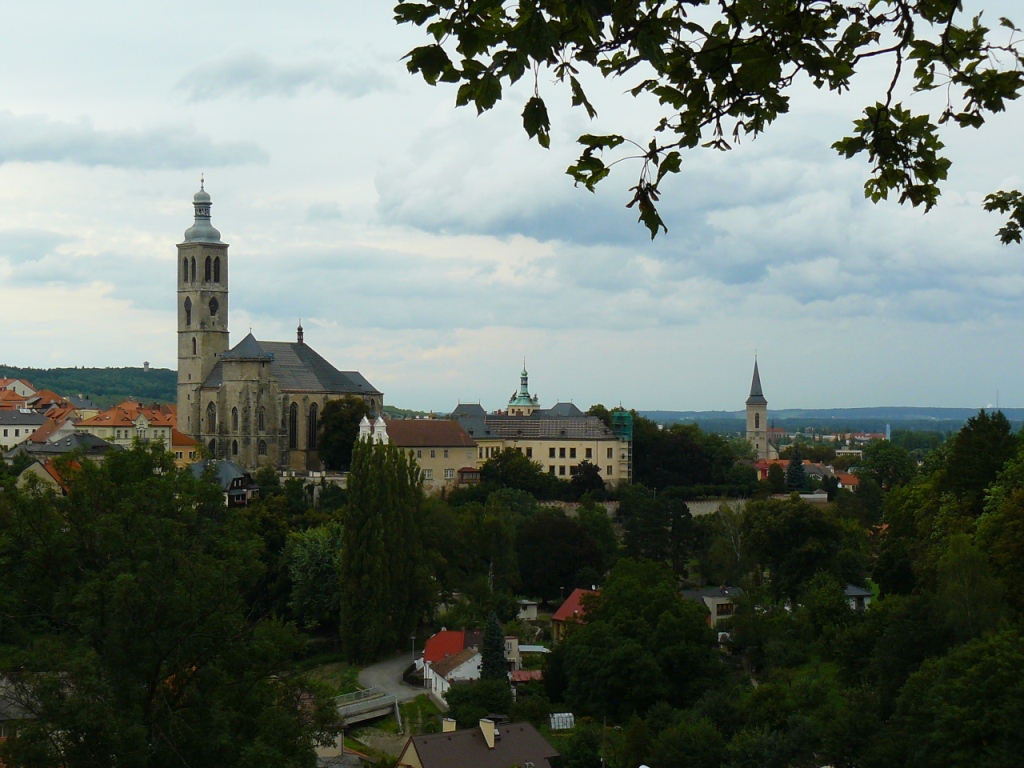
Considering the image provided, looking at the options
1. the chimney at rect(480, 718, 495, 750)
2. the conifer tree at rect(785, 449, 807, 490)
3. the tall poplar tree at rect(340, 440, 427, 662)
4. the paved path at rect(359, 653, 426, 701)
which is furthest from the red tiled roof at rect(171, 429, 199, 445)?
the chimney at rect(480, 718, 495, 750)

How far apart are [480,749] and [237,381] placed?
167ft

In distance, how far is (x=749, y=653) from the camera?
42219mm

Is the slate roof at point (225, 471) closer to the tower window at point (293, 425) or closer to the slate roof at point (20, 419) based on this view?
the tower window at point (293, 425)

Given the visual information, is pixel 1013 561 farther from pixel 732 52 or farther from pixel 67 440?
pixel 67 440

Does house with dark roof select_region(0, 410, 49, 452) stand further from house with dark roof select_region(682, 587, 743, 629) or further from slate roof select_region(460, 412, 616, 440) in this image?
house with dark roof select_region(682, 587, 743, 629)

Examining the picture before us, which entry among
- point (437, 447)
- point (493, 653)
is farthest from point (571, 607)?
point (437, 447)

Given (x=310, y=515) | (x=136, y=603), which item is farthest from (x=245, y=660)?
(x=310, y=515)

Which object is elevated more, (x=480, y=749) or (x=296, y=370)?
(x=296, y=370)

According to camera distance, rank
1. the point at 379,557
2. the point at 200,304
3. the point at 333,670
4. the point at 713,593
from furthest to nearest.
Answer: the point at 200,304 < the point at 713,593 < the point at 379,557 < the point at 333,670

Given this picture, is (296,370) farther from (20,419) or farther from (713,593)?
(713,593)

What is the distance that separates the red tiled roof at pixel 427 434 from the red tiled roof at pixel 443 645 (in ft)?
108

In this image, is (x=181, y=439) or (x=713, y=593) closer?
(x=713, y=593)

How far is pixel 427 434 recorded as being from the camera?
79.9 metres

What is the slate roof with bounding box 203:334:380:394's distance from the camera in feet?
A: 264
